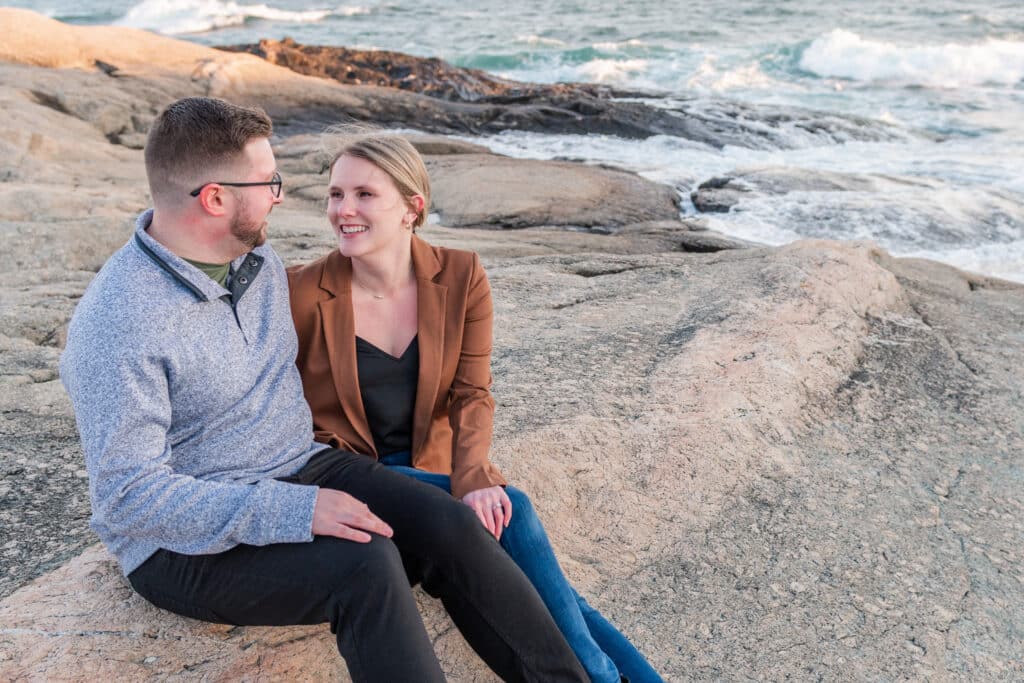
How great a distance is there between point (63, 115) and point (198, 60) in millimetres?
3553

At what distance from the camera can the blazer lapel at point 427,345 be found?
2832mm

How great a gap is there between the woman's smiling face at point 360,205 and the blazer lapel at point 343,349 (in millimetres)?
122

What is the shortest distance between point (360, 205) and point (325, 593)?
1.19m

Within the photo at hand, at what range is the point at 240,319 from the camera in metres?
2.43

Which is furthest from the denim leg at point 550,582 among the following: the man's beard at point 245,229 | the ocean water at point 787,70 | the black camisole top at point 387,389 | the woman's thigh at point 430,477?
the ocean water at point 787,70

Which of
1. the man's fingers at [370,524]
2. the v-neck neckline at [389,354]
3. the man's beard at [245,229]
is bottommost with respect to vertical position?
the man's fingers at [370,524]

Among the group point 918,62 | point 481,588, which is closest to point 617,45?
point 918,62

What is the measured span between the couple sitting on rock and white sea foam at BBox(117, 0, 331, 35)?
97.9ft

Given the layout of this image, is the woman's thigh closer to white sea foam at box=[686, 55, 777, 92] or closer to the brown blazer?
the brown blazer

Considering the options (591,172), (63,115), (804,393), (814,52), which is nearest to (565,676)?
(804,393)

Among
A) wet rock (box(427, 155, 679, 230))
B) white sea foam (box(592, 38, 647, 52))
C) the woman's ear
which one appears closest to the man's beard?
the woman's ear

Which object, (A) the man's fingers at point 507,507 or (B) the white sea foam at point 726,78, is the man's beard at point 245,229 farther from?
(B) the white sea foam at point 726,78

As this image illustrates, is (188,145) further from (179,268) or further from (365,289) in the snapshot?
(365,289)

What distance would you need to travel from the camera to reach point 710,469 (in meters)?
3.55
